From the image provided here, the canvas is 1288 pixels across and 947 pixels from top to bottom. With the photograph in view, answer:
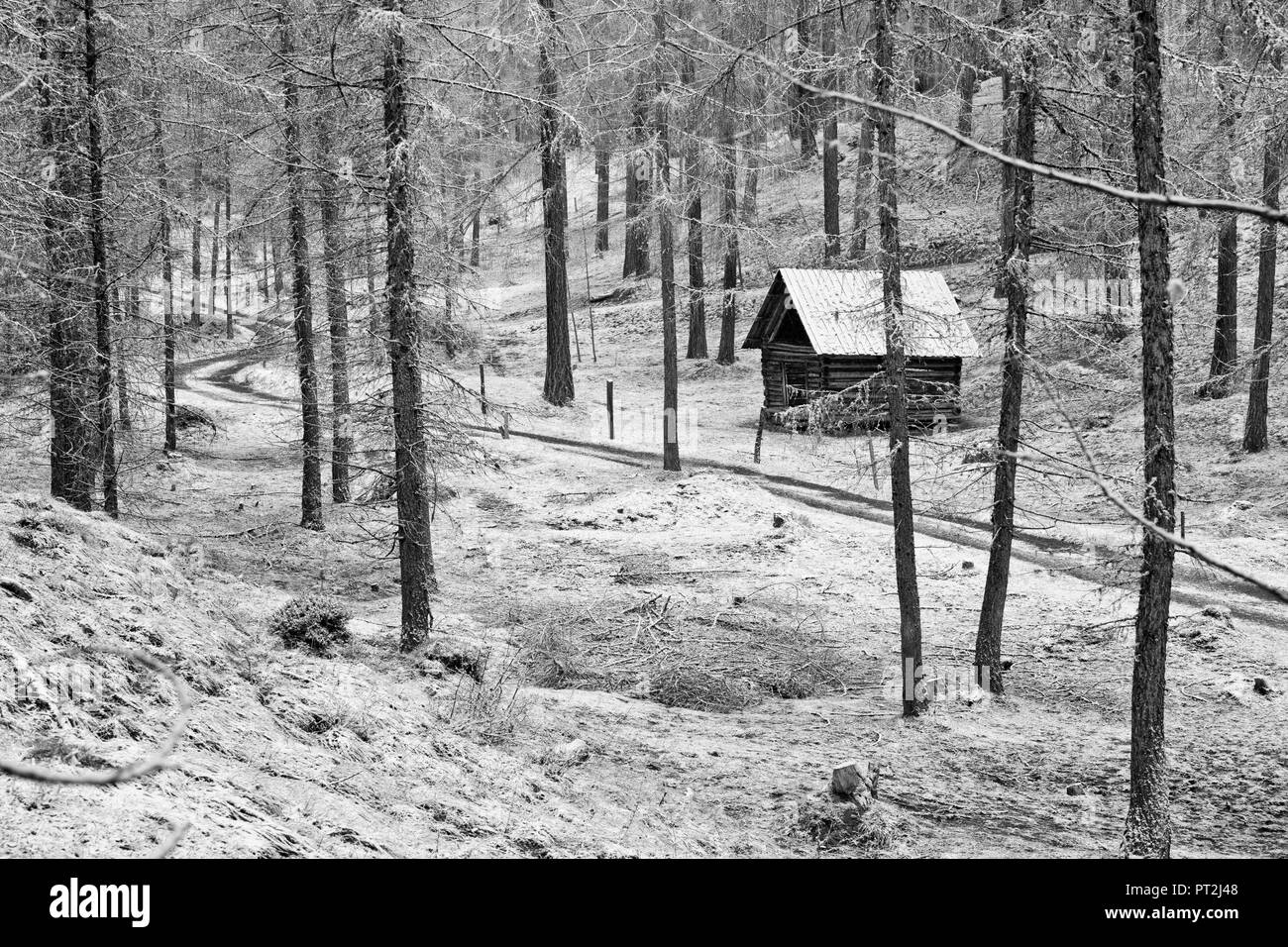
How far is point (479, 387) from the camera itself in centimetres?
3344

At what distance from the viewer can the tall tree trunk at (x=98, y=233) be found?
50.6 feet

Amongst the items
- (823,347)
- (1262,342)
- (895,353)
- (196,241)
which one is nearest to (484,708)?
(895,353)

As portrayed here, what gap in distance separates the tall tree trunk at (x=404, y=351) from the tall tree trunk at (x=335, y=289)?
0.76m

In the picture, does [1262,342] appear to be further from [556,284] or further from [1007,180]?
[556,284]

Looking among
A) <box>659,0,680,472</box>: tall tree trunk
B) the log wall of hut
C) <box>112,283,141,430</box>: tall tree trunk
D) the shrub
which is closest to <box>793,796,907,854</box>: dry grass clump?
the shrub

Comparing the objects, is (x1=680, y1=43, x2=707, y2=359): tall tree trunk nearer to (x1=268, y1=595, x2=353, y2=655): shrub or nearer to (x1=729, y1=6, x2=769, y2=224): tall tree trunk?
(x1=729, y1=6, x2=769, y2=224): tall tree trunk

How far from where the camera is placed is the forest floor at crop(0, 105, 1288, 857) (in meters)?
7.46

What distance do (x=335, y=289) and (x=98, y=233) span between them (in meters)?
4.31

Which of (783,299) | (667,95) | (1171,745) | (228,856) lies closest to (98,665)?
(228,856)

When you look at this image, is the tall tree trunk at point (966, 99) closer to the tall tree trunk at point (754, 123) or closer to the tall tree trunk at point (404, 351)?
the tall tree trunk at point (754, 123)

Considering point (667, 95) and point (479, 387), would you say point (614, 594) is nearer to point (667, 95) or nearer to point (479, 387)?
point (667, 95)

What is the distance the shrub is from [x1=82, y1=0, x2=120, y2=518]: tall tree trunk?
19.9 ft

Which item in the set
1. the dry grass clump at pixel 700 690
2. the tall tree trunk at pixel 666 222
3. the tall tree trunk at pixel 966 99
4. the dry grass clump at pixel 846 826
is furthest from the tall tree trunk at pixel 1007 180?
the tall tree trunk at pixel 666 222
